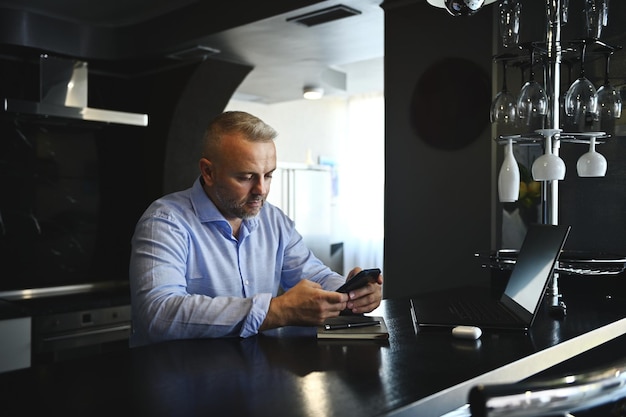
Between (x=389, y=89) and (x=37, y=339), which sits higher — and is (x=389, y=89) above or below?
above

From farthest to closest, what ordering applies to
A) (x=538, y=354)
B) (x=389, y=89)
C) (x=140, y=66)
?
1. (x=140, y=66)
2. (x=389, y=89)
3. (x=538, y=354)

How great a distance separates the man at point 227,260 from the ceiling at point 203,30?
1.22 metres

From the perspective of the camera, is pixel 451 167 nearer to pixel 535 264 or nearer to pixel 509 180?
pixel 509 180

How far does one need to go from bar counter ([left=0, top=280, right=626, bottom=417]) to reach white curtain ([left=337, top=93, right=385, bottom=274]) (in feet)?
16.8

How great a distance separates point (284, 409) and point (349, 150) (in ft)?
20.2

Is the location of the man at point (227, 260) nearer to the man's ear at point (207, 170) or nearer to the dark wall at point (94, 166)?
the man's ear at point (207, 170)

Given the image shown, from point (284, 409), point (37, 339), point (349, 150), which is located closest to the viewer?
point (284, 409)

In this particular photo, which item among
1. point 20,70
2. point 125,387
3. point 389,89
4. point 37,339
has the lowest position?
point 37,339

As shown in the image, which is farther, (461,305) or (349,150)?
(349,150)

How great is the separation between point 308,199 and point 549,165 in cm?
426

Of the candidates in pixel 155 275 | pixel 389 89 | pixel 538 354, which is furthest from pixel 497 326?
pixel 389 89

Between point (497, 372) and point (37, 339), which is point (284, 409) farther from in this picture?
point (37, 339)

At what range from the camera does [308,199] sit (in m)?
6.18

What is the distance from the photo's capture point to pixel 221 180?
5.98 ft
